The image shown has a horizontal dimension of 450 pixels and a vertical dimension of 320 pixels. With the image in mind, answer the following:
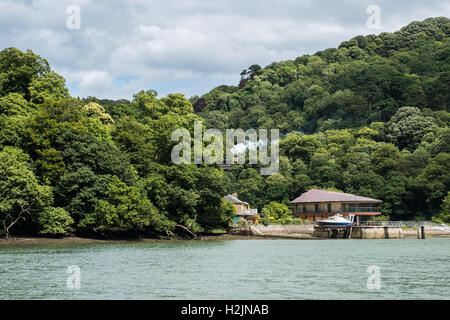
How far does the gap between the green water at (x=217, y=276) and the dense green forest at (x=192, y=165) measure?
12334mm

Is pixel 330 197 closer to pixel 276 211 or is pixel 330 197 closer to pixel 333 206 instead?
pixel 333 206

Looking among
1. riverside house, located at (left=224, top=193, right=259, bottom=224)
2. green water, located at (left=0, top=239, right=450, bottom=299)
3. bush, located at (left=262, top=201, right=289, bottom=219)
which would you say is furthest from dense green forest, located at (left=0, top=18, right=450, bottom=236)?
green water, located at (left=0, top=239, right=450, bottom=299)

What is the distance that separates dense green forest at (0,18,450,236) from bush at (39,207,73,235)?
0.10 meters

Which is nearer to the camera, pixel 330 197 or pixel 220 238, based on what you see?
pixel 220 238

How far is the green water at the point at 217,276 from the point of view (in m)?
22.0

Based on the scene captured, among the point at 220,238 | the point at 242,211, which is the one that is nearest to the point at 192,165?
the point at 220,238

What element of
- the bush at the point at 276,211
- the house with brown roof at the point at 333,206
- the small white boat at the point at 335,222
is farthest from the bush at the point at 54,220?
the house with brown roof at the point at 333,206

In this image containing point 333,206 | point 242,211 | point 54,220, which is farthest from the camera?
point 242,211

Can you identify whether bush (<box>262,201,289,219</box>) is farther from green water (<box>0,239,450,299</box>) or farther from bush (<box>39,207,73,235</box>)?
green water (<box>0,239,450,299</box>)

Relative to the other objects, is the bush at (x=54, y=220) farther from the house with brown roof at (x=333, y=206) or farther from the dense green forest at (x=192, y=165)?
the house with brown roof at (x=333, y=206)

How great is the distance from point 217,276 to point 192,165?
33.4 m

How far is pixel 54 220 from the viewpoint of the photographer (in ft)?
163
